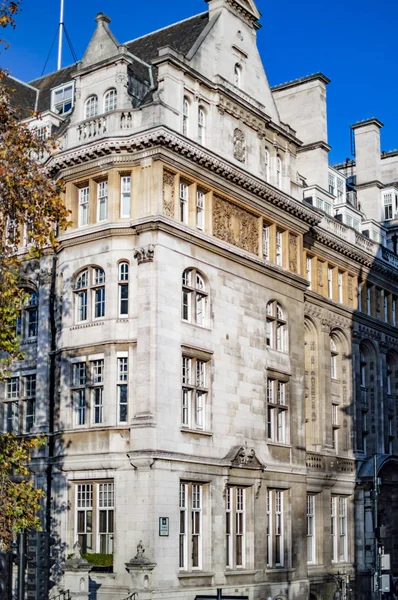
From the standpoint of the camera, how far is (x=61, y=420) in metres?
37.8

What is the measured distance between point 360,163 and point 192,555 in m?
32.7

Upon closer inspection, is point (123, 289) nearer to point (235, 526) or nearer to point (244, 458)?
point (244, 458)

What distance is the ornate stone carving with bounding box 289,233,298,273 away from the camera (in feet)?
150

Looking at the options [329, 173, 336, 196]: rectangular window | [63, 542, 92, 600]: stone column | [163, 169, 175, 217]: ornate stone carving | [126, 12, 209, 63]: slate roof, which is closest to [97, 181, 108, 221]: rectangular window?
[163, 169, 175, 217]: ornate stone carving

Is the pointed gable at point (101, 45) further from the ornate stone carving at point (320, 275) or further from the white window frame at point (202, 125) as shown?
the ornate stone carving at point (320, 275)

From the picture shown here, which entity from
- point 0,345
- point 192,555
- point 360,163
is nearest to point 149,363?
point 192,555

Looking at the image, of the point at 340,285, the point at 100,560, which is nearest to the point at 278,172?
the point at 340,285

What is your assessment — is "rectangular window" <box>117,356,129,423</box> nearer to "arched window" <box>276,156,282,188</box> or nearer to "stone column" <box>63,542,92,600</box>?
"stone column" <box>63,542,92,600</box>

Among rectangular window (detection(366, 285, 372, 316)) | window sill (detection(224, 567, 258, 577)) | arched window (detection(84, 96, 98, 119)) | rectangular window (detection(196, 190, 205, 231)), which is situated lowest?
window sill (detection(224, 567, 258, 577))

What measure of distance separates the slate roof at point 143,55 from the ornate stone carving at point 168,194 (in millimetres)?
3610

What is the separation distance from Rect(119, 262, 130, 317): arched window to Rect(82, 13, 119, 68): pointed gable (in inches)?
355

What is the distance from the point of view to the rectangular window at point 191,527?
36.0 metres

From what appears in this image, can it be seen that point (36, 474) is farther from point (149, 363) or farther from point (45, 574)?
point (45, 574)

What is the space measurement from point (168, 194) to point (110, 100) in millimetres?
5030
